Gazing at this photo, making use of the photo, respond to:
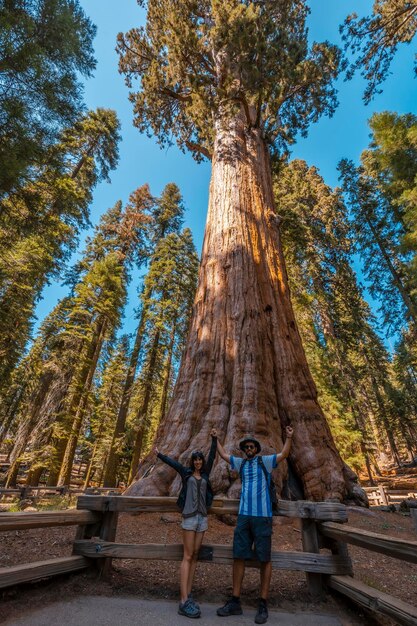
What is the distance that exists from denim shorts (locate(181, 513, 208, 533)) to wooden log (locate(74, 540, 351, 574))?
298mm

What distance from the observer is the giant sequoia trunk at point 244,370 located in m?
5.45

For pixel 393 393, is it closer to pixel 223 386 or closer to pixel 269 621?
pixel 223 386

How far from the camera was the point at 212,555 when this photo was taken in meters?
3.34

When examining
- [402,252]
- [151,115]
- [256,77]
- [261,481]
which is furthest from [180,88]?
[261,481]

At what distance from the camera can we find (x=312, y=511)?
337cm

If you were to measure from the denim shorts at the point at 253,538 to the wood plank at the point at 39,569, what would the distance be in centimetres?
168

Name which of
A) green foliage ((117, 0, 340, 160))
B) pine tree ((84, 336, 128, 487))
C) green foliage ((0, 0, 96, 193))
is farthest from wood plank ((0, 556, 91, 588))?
pine tree ((84, 336, 128, 487))

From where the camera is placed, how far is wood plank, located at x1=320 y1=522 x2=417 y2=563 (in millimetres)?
2314

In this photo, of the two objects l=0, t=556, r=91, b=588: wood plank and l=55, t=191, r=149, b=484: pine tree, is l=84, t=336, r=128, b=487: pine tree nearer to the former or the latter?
l=55, t=191, r=149, b=484: pine tree

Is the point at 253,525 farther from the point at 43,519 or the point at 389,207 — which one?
the point at 389,207

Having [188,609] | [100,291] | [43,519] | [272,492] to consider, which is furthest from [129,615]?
[100,291]

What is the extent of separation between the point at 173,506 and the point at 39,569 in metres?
1.37

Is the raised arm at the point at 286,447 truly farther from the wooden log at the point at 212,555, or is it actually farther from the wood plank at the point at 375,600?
the wood plank at the point at 375,600

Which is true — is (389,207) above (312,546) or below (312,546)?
above
